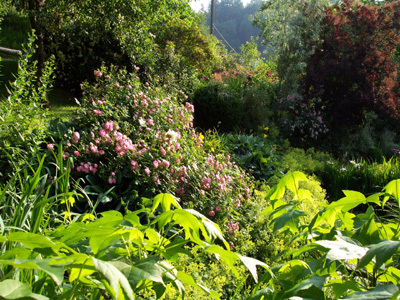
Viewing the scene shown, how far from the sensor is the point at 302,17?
9766mm

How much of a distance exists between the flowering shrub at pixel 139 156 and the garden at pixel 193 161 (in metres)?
0.02

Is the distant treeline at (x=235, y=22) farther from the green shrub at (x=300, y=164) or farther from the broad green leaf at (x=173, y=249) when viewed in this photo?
the broad green leaf at (x=173, y=249)

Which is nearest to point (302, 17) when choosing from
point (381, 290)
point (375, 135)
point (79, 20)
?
point (375, 135)

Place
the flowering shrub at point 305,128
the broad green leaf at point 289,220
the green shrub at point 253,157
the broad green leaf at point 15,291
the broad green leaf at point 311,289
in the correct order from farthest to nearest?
the flowering shrub at point 305,128 < the green shrub at point 253,157 < the broad green leaf at point 289,220 < the broad green leaf at point 311,289 < the broad green leaf at point 15,291

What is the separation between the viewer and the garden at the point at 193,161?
31.6 inches

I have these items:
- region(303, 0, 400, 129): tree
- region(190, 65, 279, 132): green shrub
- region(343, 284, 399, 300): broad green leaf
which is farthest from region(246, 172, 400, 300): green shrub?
region(303, 0, 400, 129): tree

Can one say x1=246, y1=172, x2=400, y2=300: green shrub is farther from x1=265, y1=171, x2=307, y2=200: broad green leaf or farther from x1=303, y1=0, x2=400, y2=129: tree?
x1=303, y1=0, x2=400, y2=129: tree

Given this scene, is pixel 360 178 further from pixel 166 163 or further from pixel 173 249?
pixel 173 249

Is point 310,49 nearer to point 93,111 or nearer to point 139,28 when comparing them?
point 139,28

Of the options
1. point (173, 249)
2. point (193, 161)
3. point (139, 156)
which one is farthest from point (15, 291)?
point (193, 161)

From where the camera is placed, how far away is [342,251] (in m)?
0.69

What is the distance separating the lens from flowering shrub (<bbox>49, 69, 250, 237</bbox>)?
3.40 meters

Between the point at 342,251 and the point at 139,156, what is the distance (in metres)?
2.91

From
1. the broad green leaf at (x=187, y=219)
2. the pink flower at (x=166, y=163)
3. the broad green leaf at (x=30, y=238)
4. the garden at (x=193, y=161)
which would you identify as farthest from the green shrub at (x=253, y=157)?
the broad green leaf at (x=30, y=238)
